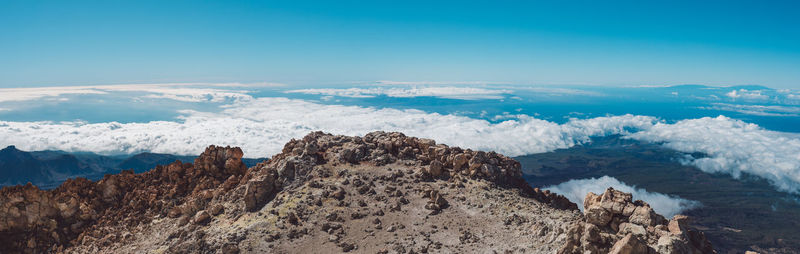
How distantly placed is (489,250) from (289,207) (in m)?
14.8

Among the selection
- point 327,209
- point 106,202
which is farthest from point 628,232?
point 106,202

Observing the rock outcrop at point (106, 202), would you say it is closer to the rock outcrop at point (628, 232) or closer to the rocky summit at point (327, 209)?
the rocky summit at point (327, 209)

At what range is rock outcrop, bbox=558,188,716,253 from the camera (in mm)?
15522

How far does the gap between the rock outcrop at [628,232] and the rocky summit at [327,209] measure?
71 mm

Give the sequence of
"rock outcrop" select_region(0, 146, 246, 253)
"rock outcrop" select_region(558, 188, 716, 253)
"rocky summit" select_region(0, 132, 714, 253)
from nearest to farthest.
Answer: "rock outcrop" select_region(558, 188, 716, 253) → "rocky summit" select_region(0, 132, 714, 253) → "rock outcrop" select_region(0, 146, 246, 253)

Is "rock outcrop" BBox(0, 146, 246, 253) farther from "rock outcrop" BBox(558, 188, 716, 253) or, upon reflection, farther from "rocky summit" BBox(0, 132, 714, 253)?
"rock outcrop" BBox(558, 188, 716, 253)

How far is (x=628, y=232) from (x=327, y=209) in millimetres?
19286

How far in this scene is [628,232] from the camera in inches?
714

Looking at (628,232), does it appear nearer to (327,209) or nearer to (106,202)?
(327,209)

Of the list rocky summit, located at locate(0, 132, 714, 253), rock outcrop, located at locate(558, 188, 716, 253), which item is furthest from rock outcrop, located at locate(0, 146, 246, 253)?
rock outcrop, located at locate(558, 188, 716, 253)

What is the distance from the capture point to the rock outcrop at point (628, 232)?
50.9ft

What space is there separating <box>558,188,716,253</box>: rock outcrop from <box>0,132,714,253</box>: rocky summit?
0.23 ft

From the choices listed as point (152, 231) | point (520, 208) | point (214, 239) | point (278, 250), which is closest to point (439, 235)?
point (520, 208)

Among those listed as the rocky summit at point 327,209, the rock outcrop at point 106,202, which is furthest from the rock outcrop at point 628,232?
the rock outcrop at point 106,202
